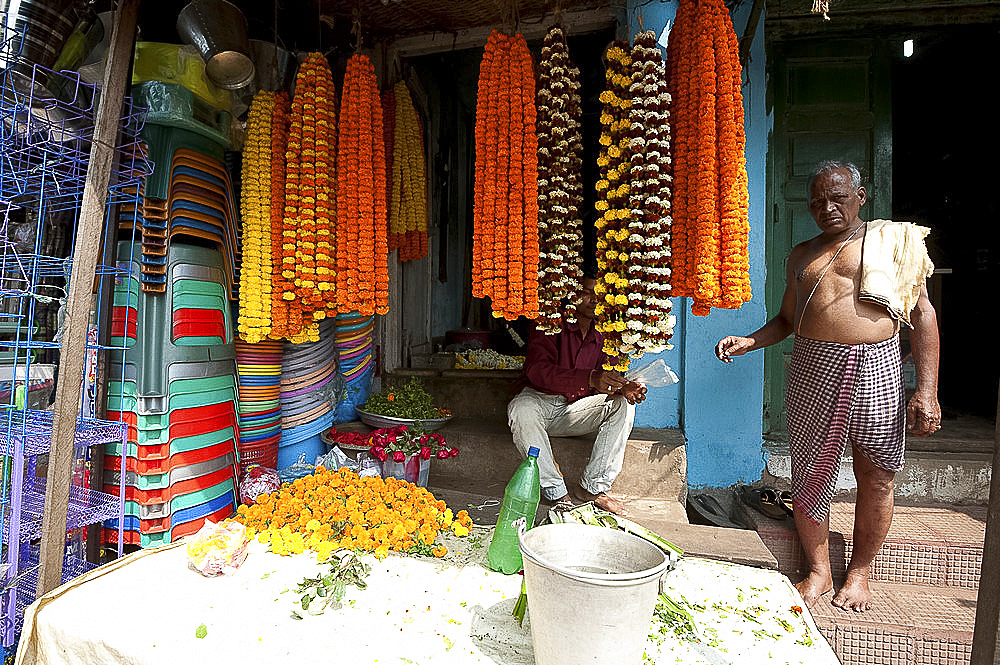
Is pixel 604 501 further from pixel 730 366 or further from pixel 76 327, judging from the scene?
pixel 76 327

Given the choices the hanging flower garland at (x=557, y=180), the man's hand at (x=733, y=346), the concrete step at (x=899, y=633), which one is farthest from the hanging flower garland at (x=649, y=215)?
the concrete step at (x=899, y=633)

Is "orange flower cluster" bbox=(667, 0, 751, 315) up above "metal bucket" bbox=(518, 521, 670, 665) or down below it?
above

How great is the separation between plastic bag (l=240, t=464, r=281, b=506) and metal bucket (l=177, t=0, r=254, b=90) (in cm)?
218

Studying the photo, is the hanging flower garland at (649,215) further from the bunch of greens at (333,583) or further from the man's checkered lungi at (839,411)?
the bunch of greens at (333,583)

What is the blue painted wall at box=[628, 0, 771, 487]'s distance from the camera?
379cm

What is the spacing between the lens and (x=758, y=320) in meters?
3.81

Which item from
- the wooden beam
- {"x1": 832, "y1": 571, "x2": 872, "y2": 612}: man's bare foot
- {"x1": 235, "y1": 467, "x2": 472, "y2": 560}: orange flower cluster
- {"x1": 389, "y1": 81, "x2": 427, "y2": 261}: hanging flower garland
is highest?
the wooden beam

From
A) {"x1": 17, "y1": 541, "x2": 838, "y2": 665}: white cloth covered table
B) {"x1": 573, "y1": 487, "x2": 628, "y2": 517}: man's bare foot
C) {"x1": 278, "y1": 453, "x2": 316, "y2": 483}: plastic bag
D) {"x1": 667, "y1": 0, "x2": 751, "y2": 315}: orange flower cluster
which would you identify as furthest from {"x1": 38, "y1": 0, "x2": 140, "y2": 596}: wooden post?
{"x1": 573, "y1": 487, "x2": 628, "y2": 517}: man's bare foot

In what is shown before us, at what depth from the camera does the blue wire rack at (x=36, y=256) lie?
2.18 meters

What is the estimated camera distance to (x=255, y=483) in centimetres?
301

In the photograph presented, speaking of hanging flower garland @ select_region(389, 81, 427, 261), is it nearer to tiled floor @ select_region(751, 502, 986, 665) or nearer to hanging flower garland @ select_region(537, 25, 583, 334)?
hanging flower garland @ select_region(537, 25, 583, 334)

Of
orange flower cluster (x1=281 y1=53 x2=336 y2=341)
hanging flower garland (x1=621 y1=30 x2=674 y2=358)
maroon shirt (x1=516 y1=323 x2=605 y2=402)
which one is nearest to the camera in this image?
hanging flower garland (x1=621 y1=30 x2=674 y2=358)

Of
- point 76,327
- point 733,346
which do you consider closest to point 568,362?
point 733,346

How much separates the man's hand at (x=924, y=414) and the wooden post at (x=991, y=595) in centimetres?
130
